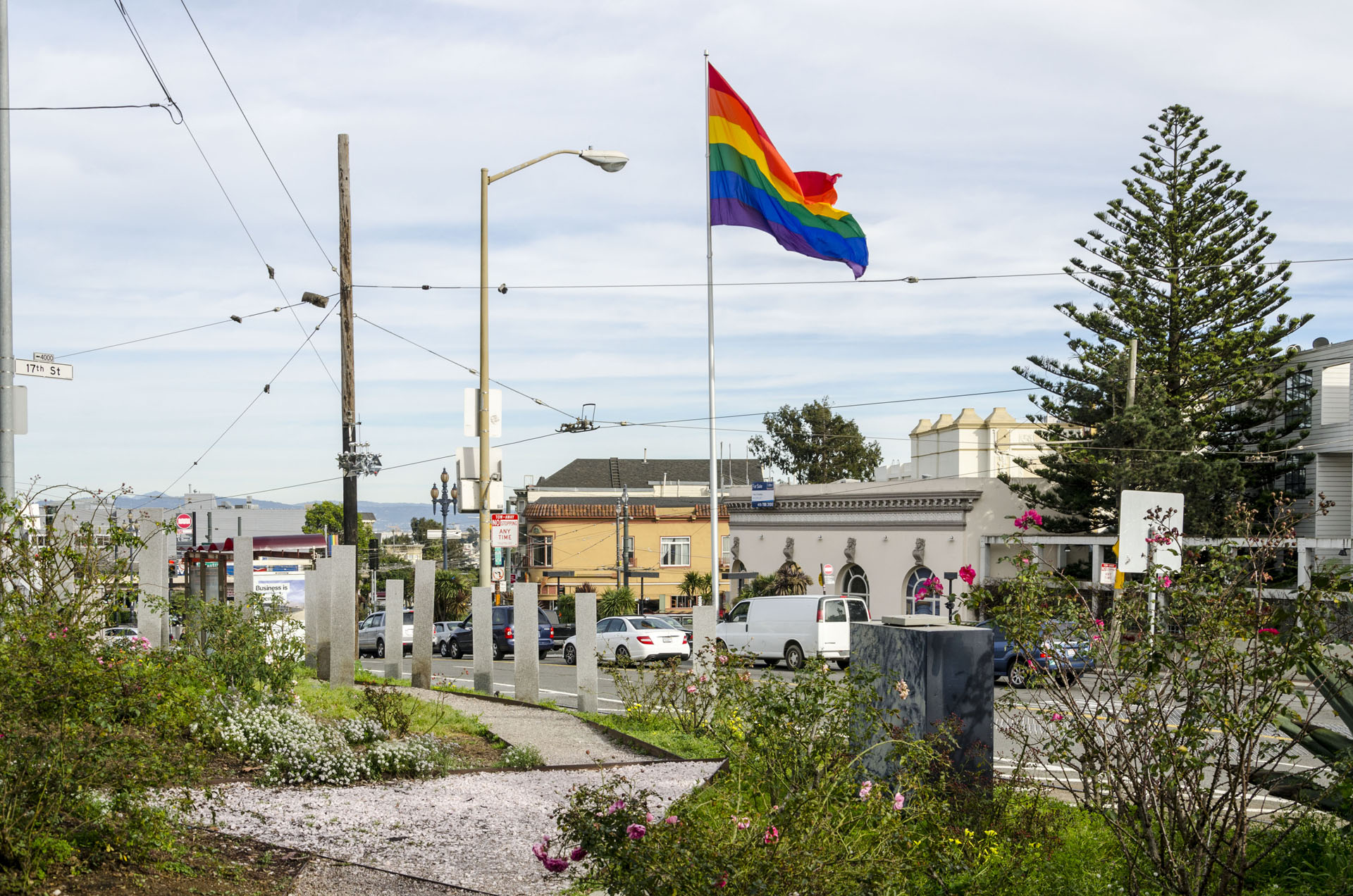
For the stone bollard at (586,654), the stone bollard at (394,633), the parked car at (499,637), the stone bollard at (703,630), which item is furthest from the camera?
the parked car at (499,637)

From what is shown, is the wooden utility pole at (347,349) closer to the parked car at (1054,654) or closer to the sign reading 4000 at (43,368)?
the sign reading 4000 at (43,368)

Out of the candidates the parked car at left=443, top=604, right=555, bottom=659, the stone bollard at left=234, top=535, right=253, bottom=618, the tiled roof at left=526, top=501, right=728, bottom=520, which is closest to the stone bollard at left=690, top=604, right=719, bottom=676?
the stone bollard at left=234, top=535, right=253, bottom=618

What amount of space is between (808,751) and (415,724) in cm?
627

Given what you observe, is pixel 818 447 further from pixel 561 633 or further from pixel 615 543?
pixel 561 633

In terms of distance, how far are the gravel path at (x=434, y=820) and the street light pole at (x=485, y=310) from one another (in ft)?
27.7

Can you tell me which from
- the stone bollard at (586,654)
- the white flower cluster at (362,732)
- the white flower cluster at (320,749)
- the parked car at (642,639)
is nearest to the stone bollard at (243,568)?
the stone bollard at (586,654)

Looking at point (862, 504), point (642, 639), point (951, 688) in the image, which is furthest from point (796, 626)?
point (951, 688)

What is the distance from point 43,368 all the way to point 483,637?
7320 mm

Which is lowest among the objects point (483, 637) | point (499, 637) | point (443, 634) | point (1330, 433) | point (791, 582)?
point (443, 634)

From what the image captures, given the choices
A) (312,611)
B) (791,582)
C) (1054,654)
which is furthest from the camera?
(791,582)

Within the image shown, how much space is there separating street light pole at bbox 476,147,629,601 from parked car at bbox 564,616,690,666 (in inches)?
406

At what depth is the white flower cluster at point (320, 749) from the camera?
8.96 meters

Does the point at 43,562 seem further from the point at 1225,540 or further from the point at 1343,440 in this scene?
the point at 1343,440

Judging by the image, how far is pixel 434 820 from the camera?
26.2ft
